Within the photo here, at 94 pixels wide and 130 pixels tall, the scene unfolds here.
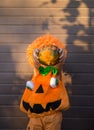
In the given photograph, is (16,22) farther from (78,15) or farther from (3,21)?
(78,15)

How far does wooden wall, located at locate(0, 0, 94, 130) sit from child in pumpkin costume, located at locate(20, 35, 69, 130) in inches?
43.2

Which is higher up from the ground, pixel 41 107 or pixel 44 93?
pixel 44 93

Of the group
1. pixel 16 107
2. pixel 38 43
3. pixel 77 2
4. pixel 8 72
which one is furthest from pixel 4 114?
pixel 77 2

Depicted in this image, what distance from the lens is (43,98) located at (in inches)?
228

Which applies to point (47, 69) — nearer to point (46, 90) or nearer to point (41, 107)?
point (46, 90)

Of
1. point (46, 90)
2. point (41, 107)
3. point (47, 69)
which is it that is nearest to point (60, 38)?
point (47, 69)

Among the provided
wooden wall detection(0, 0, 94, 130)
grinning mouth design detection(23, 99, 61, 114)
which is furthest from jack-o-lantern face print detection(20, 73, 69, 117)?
wooden wall detection(0, 0, 94, 130)

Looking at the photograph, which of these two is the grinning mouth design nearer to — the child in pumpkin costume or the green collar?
the child in pumpkin costume

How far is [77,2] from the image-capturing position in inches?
274

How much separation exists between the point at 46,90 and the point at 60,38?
1.48m

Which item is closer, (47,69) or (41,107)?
(41,107)

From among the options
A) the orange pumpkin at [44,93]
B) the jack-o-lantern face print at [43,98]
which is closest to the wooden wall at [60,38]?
the orange pumpkin at [44,93]

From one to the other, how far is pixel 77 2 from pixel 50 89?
1.84m

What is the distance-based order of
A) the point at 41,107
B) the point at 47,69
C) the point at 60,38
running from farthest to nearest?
the point at 60,38, the point at 47,69, the point at 41,107
